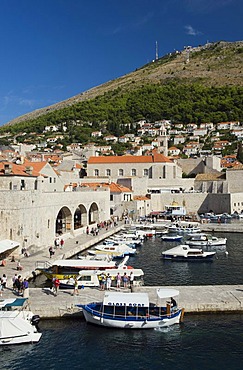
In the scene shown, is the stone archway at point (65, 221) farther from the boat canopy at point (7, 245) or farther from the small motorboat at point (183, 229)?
the small motorboat at point (183, 229)

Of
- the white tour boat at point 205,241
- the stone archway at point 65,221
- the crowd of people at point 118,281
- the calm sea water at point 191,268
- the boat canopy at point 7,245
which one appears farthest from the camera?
the white tour boat at point 205,241

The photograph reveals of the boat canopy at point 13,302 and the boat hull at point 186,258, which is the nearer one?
the boat canopy at point 13,302

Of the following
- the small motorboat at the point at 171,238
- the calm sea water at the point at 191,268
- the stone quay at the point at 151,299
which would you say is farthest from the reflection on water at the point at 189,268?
the stone quay at the point at 151,299

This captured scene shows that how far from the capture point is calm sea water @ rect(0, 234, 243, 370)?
36.5 feet

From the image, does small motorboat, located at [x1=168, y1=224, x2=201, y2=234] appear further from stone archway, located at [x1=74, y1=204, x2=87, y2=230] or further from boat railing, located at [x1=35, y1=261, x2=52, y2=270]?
boat railing, located at [x1=35, y1=261, x2=52, y2=270]

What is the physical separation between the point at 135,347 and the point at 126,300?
1.76 meters

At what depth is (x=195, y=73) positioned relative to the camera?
528 feet

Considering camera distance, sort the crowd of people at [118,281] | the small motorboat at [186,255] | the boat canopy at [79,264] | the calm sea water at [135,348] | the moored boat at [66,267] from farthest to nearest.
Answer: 1. the small motorboat at [186,255]
2. the boat canopy at [79,264]
3. the moored boat at [66,267]
4. the crowd of people at [118,281]
5. the calm sea water at [135,348]

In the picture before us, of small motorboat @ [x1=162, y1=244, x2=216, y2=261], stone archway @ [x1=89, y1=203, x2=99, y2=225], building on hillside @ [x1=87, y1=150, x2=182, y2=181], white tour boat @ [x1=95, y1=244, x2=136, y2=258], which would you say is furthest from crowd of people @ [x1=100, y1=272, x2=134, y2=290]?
building on hillside @ [x1=87, y1=150, x2=182, y2=181]

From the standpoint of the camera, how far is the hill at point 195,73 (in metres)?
150

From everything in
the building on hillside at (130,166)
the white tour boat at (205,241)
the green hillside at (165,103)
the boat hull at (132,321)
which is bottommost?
the boat hull at (132,321)

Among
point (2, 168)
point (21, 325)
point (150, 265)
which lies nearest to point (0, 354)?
point (21, 325)

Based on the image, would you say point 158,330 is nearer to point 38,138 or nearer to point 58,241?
point 58,241

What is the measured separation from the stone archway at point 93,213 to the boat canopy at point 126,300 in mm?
23122
